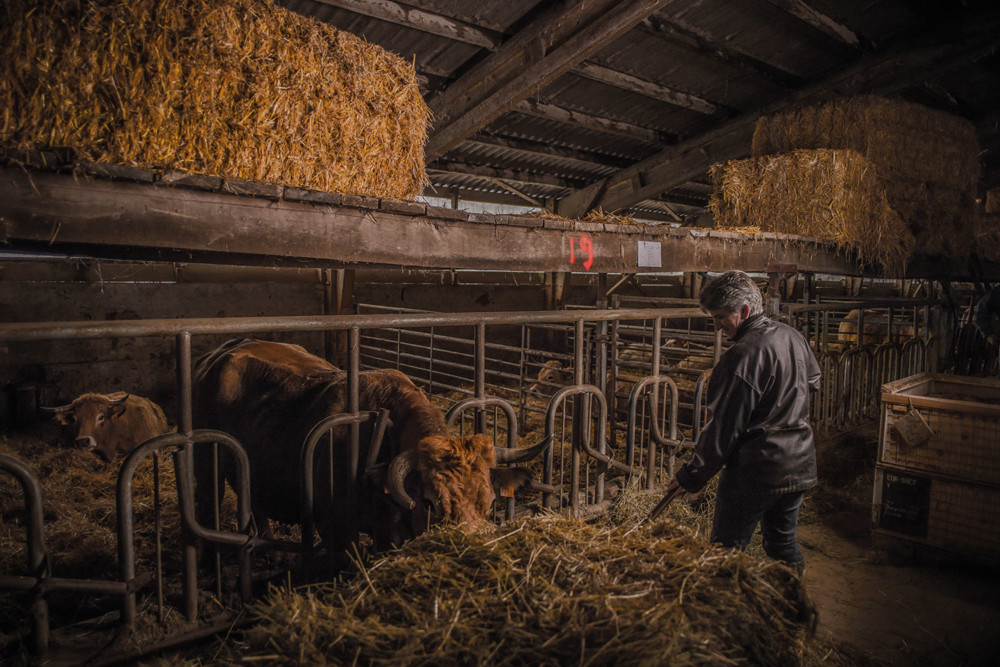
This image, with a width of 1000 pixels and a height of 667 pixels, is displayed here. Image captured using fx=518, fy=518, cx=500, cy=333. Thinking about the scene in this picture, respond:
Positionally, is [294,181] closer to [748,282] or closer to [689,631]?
[748,282]

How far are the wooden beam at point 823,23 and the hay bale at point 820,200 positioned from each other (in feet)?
4.05

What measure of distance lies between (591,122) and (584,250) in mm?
3683

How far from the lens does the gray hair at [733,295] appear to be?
2.95m

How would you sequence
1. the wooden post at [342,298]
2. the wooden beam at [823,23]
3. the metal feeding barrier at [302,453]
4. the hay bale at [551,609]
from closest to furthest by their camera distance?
the hay bale at [551,609]
the metal feeding barrier at [302,453]
the wooden beam at [823,23]
the wooden post at [342,298]

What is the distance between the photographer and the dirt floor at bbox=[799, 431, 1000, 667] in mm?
3072

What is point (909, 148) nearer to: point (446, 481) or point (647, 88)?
point (647, 88)

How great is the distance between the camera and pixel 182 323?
7.20 ft

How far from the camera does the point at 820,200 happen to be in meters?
6.25

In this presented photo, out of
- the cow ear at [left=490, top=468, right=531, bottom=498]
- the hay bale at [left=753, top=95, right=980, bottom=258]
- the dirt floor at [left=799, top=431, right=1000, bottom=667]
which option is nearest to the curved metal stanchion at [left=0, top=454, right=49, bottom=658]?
the cow ear at [left=490, top=468, right=531, bottom=498]

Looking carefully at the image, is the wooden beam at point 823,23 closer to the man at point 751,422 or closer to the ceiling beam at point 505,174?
the man at point 751,422

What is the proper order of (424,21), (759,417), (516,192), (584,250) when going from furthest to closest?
(516,192) → (424,21) → (584,250) → (759,417)

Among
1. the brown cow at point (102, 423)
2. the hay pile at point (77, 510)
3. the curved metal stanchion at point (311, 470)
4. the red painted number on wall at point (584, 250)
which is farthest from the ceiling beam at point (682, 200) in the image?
the hay pile at point (77, 510)

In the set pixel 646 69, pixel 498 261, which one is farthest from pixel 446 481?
pixel 646 69

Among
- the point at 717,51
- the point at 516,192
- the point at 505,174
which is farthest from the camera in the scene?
the point at 516,192
